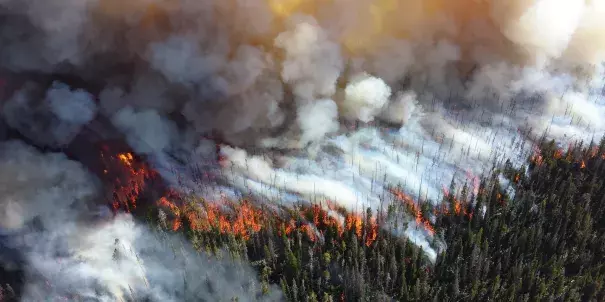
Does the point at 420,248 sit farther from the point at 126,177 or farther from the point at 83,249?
the point at 83,249

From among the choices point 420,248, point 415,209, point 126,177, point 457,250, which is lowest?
point 126,177

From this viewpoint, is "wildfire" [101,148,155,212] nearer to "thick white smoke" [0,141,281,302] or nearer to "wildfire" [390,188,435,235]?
"thick white smoke" [0,141,281,302]

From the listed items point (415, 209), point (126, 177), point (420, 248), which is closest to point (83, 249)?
point (126, 177)

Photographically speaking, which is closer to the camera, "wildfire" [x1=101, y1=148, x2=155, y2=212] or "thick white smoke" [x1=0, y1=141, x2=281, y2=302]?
"thick white smoke" [x1=0, y1=141, x2=281, y2=302]

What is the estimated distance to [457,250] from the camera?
66.8m

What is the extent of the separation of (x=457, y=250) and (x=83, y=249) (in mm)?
47615

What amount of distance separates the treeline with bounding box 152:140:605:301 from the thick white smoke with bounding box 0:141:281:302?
3.57 metres

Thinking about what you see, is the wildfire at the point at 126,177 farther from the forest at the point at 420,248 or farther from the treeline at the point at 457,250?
the treeline at the point at 457,250

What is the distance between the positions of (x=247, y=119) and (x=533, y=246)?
42331mm

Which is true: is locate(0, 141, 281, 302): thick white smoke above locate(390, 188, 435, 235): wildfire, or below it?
below

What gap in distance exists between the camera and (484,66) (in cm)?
8656

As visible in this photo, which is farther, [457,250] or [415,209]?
[415,209]

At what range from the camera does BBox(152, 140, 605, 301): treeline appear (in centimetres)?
6034

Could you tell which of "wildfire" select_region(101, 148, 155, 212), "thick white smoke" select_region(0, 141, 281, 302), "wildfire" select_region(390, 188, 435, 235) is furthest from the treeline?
"wildfire" select_region(101, 148, 155, 212)
